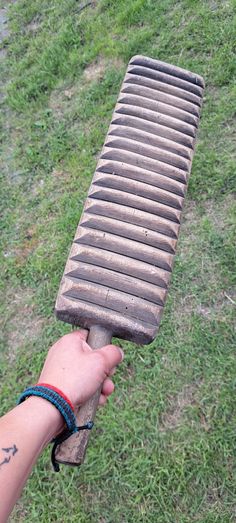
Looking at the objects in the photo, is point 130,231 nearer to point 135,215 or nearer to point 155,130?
point 135,215

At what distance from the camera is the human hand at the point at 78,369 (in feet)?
4.44

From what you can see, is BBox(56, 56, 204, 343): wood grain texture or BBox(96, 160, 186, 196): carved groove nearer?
BBox(56, 56, 204, 343): wood grain texture

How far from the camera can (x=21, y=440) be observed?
1179mm

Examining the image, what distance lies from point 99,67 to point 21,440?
112 inches

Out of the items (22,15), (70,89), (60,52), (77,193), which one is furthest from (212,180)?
(22,15)

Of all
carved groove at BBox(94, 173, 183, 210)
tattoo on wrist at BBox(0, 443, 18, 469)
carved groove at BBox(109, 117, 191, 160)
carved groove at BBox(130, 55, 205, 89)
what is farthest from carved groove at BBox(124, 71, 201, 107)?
tattoo on wrist at BBox(0, 443, 18, 469)

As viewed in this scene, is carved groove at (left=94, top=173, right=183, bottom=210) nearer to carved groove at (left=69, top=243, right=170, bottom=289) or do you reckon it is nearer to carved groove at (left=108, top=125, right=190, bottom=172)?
carved groove at (left=108, top=125, right=190, bottom=172)

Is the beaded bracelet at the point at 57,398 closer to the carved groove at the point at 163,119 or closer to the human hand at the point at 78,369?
the human hand at the point at 78,369

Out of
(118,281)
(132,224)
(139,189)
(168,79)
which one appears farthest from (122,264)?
(168,79)

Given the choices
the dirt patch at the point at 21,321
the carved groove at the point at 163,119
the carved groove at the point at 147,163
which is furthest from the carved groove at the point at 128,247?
the dirt patch at the point at 21,321

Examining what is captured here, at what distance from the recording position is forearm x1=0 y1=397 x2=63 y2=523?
112 cm

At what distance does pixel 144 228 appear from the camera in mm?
1825

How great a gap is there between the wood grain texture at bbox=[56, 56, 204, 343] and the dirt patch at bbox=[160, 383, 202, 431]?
75 centimetres

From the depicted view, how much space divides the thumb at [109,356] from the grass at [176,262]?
2.75 ft
